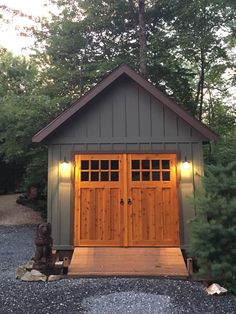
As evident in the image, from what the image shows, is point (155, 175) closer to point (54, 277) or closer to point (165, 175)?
point (165, 175)

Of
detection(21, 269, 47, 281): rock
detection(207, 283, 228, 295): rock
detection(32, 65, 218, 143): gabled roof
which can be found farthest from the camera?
detection(32, 65, 218, 143): gabled roof

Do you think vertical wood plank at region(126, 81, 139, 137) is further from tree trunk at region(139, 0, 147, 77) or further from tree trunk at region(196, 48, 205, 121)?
tree trunk at region(196, 48, 205, 121)

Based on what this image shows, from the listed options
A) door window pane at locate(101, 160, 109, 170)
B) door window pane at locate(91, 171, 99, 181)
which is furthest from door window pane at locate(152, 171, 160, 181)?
door window pane at locate(91, 171, 99, 181)

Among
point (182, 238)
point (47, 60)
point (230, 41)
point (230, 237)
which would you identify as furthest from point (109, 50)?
point (230, 237)

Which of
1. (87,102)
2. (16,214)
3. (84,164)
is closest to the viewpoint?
(87,102)

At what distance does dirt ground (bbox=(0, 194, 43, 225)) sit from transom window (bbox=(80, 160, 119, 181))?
7.61 meters

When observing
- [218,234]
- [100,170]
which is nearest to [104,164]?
[100,170]

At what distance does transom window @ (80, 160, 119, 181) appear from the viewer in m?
7.60

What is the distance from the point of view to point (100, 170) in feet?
24.9

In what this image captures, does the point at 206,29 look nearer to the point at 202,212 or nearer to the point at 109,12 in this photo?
the point at 109,12

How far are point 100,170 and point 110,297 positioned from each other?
3185mm

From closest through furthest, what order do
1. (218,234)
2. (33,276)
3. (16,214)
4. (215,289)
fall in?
(215,289), (218,234), (33,276), (16,214)

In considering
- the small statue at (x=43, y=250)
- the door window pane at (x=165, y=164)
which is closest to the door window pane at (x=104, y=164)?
the door window pane at (x=165, y=164)

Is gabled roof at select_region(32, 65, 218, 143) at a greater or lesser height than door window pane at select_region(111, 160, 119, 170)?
greater
